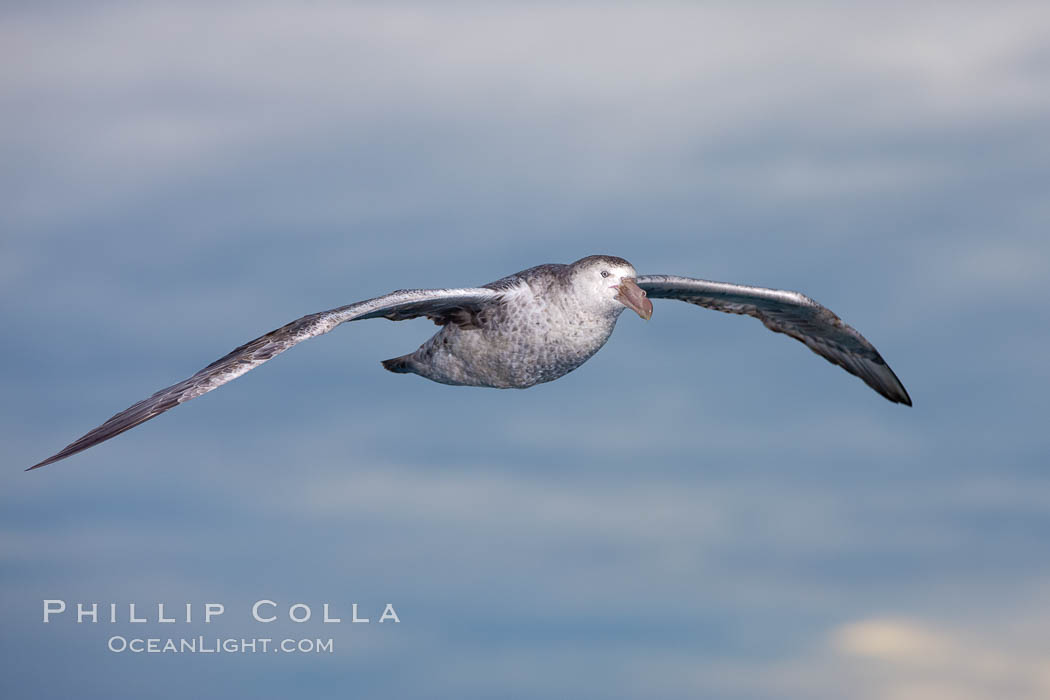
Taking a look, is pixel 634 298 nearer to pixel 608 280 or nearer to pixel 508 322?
pixel 608 280

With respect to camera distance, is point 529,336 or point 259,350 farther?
A: point 529,336

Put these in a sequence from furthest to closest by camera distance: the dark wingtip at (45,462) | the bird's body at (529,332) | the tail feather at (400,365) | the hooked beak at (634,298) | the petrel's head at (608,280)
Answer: the tail feather at (400,365) < the bird's body at (529,332) < the petrel's head at (608,280) < the hooked beak at (634,298) < the dark wingtip at (45,462)

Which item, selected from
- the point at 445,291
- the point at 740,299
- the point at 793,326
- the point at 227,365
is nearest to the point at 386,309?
the point at 445,291

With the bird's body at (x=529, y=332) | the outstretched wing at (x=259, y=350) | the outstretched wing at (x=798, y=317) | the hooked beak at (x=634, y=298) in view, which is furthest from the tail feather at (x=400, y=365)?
the hooked beak at (x=634, y=298)

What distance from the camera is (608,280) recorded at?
42.7ft

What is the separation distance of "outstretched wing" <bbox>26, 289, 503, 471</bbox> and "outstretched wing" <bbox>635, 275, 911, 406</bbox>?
2572mm

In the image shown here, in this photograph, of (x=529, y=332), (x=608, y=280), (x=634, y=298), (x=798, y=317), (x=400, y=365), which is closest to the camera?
(x=634, y=298)

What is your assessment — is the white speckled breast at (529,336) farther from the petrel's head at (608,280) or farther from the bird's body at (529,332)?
the petrel's head at (608,280)

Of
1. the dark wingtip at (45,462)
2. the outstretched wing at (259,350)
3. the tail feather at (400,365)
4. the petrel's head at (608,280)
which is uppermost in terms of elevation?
the tail feather at (400,365)

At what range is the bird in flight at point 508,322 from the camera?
1184 cm

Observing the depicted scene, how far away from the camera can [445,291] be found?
1288 cm

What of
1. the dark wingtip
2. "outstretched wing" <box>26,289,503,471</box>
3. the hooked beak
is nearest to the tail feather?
"outstretched wing" <box>26,289,503,471</box>

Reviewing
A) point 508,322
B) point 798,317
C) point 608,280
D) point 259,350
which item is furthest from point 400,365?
point 798,317

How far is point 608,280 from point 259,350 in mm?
3511
